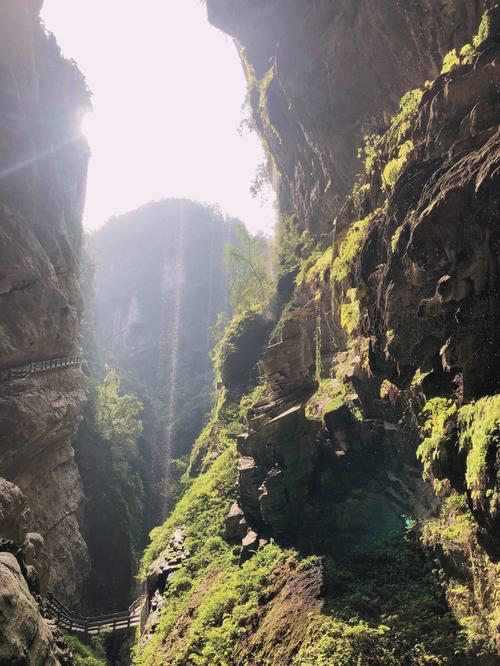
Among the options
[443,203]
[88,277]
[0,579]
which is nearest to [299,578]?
[0,579]

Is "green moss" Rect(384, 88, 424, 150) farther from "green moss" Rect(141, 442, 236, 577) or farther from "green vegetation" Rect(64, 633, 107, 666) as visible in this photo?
"green vegetation" Rect(64, 633, 107, 666)

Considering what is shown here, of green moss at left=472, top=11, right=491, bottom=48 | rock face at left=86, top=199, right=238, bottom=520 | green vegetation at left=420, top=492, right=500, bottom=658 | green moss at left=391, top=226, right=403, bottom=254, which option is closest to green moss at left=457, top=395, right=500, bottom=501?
green vegetation at left=420, top=492, right=500, bottom=658

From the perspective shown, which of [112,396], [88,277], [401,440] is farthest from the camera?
[88,277]

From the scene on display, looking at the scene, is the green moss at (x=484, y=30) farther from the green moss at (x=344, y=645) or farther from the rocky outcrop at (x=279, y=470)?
the green moss at (x=344, y=645)

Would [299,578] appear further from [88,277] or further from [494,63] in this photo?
[88,277]

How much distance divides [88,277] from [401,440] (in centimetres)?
5290

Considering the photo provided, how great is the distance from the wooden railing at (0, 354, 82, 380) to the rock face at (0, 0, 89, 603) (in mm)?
285

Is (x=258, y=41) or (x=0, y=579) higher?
(x=258, y=41)

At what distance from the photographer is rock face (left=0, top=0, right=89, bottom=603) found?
61.8ft

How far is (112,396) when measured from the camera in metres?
39.3

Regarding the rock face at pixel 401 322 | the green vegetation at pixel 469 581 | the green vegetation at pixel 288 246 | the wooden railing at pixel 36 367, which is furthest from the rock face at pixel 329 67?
the wooden railing at pixel 36 367

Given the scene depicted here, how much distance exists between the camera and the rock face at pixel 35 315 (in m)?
18.8

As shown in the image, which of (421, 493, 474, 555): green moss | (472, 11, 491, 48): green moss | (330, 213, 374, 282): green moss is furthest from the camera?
(330, 213, 374, 282): green moss

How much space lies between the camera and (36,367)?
2067cm
